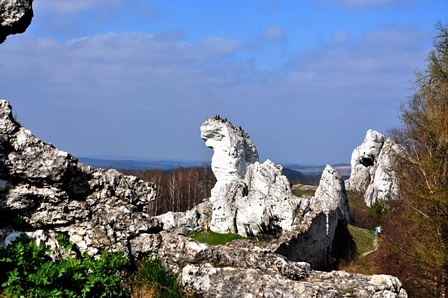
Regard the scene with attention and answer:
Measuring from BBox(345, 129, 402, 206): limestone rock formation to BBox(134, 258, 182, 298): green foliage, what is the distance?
1659 inches

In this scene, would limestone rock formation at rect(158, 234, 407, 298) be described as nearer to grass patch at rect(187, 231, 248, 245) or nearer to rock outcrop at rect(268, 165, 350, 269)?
rock outcrop at rect(268, 165, 350, 269)

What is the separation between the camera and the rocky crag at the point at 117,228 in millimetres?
5273

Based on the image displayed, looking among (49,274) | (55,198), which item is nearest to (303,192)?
(55,198)

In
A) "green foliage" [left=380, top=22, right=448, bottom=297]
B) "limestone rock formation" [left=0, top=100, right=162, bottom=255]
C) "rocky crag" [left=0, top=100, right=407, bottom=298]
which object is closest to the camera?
"rocky crag" [left=0, top=100, right=407, bottom=298]

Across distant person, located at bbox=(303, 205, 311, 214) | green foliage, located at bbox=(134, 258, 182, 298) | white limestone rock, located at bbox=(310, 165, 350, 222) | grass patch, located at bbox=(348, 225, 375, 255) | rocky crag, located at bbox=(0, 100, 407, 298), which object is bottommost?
grass patch, located at bbox=(348, 225, 375, 255)

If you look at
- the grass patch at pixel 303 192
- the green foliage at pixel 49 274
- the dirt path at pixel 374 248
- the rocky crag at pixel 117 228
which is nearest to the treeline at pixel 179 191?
the grass patch at pixel 303 192

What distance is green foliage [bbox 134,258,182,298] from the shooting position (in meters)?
5.28

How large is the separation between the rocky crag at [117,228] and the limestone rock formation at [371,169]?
41563 mm

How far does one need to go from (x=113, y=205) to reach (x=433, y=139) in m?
14.2

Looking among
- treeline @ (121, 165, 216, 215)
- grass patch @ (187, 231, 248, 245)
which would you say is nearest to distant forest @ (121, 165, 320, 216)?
treeline @ (121, 165, 216, 215)

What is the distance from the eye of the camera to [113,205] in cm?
600

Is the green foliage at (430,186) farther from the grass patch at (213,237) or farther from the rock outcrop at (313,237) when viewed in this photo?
the grass patch at (213,237)

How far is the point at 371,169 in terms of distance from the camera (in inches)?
2126

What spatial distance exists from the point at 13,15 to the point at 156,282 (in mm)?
3430
